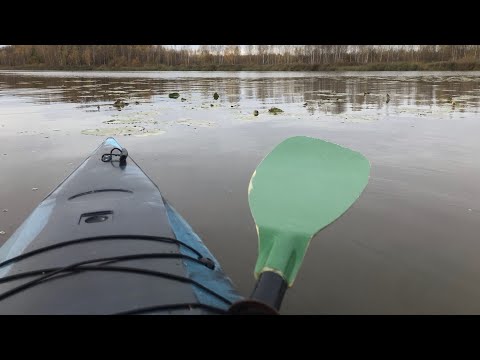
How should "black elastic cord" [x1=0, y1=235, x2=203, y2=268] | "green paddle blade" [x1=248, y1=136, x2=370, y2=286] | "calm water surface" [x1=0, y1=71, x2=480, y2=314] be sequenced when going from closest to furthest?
1. "green paddle blade" [x1=248, y1=136, x2=370, y2=286]
2. "black elastic cord" [x1=0, y1=235, x2=203, y2=268]
3. "calm water surface" [x1=0, y1=71, x2=480, y2=314]

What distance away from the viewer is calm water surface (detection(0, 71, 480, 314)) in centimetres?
283

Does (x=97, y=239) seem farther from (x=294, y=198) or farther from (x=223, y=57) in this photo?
(x=223, y=57)

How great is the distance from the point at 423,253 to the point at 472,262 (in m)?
0.36

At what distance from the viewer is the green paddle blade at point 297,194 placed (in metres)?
2.13

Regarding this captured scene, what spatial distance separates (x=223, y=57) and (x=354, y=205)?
71.4 m

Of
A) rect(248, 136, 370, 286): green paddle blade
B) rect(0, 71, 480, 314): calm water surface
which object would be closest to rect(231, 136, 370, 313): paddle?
rect(248, 136, 370, 286): green paddle blade

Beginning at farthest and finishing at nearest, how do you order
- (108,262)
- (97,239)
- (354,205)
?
(354,205) → (97,239) → (108,262)

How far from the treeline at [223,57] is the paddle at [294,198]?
4708 centimetres

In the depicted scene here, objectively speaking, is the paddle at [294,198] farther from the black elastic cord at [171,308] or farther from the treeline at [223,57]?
the treeline at [223,57]

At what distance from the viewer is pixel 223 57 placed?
71.7 metres

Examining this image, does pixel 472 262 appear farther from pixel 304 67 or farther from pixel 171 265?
pixel 304 67

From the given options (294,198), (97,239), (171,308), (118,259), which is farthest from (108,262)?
(294,198)

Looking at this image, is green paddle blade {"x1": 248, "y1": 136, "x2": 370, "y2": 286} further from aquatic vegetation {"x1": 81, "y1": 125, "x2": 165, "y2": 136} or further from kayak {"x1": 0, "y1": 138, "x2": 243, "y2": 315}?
aquatic vegetation {"x1": 81, "y1": 125, "x2": 165, "y2": 136}
